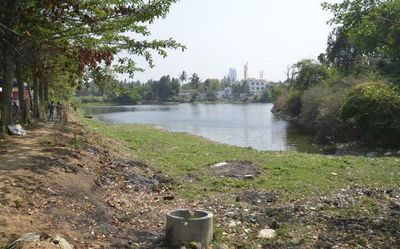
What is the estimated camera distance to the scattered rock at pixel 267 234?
386 inches

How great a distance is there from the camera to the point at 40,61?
17.4 m

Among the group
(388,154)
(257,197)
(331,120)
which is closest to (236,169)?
(257,197)

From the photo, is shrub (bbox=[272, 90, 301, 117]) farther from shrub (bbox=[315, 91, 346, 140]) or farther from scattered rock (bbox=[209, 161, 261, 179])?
scattered rock (bbox=[209, 161, 261, 179])

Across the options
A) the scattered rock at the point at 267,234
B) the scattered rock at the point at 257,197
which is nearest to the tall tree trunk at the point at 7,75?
the scattered rock at the point at 257,197

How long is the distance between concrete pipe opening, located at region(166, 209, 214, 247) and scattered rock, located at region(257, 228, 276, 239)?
1.35 m

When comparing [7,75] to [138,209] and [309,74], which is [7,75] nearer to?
[138,209]

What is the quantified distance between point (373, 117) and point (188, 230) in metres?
28.0

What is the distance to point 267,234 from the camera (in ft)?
32.7

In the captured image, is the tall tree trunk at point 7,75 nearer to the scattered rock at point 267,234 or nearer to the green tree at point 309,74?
the scattered rock at point 267,234

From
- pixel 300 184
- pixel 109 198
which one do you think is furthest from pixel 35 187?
pixel 300 184

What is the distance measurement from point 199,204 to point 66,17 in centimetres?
695

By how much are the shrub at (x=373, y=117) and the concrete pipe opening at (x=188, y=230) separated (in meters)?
24.5

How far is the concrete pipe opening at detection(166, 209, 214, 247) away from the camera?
8.73 metres

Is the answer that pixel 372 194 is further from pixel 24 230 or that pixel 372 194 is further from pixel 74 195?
pixel 24 230
